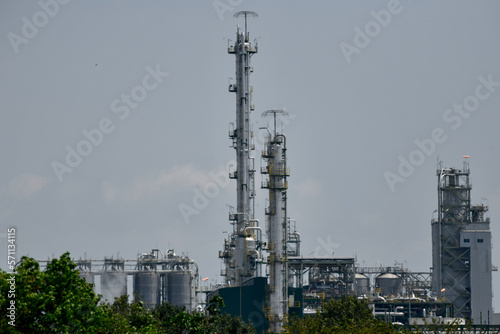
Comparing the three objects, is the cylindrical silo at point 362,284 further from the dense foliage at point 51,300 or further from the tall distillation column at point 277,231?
the dense foliage at point 51,300

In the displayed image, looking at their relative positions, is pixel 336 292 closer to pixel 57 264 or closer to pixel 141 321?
pixel 141 321

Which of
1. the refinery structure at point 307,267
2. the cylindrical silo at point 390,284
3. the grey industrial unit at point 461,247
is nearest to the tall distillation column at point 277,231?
the refinery structure at point 307,267

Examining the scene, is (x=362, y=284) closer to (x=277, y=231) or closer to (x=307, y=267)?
(x=307, y=267)

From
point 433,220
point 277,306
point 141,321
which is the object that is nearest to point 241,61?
point 277,306

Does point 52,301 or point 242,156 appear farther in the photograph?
point 242,156

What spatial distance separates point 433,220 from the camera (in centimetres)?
17150

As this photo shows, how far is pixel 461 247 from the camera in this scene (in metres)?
165

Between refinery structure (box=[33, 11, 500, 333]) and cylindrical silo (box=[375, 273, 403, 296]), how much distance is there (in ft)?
0.55

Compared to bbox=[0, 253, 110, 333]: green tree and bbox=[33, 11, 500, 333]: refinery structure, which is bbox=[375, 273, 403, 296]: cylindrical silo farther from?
bbox=[0, 253, 110, 333]: green tree

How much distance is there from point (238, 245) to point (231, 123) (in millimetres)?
16259

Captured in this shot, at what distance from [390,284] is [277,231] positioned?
211ft

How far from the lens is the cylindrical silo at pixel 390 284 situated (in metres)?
183

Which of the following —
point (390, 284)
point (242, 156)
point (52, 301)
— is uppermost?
point (242, 156)

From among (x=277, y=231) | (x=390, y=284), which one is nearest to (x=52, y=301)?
(x=277, y=231)
